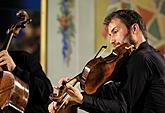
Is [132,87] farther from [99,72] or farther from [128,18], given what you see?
[128,18]

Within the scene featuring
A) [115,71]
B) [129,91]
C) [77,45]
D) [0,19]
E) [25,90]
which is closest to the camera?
[129,91]

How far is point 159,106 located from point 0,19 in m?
1.56

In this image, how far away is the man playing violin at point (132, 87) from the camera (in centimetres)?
161

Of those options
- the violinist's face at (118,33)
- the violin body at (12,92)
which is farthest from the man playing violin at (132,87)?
the violin body at (12,92)

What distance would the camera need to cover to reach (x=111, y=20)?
1.82 m

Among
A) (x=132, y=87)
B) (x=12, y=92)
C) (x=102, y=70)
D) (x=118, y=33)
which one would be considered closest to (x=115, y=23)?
(x=118, y=33)

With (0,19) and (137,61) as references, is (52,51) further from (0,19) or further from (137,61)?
(137,61)

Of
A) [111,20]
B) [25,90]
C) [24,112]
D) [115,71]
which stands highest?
[111,20]

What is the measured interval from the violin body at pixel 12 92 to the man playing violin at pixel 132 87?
0.24m

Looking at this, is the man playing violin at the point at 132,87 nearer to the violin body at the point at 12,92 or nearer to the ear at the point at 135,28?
the ear at the point at 135,28

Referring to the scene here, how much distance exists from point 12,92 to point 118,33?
0.59 metres

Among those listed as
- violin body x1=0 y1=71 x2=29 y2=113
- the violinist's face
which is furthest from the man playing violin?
violin body x1=0 y1=71 x2=29 y2=113

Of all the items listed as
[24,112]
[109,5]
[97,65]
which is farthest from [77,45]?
[97,65]

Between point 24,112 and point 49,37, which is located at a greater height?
point 49,37
